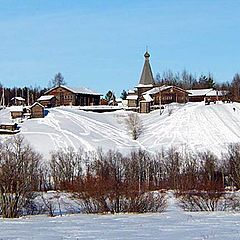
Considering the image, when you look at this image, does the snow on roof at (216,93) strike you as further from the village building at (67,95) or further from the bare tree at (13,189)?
the bare tree at (13,189)

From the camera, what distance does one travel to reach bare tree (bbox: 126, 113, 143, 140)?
68.2 meters

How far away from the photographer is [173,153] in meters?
57.3

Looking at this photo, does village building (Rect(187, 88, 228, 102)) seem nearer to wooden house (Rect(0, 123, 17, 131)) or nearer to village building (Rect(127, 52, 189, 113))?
village building (Rect(127, 52, 189, 113))

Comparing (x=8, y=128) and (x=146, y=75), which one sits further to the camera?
(x=146, y=75)

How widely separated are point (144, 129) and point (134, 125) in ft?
4.77

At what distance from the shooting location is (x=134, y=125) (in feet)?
231

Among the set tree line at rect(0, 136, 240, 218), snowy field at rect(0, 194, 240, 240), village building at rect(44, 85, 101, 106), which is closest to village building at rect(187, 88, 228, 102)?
village building at rect(44, 85, 101, 106)

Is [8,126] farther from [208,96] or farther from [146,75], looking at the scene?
[208,96]

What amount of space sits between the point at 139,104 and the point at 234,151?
2946 centimetres

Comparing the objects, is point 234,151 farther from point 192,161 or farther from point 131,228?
point 131,228

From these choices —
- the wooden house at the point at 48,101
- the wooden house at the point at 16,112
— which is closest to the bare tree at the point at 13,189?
the wooden house at the point at 16,112

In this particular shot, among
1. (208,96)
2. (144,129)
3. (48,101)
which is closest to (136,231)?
(144,129)

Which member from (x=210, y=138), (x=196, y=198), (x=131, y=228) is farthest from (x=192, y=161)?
(x=131, y=228)

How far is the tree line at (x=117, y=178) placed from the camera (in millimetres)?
27391
